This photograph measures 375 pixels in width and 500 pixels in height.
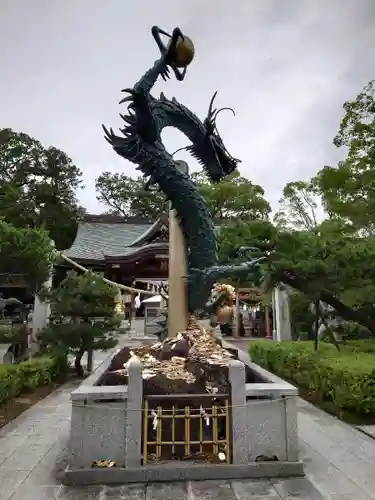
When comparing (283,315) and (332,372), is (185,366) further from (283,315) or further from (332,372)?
(283,315)

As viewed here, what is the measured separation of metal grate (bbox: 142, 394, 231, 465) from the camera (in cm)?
376

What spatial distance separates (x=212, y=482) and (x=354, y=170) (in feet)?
25.0

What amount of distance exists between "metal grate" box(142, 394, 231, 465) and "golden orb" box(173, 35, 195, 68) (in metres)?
3.64

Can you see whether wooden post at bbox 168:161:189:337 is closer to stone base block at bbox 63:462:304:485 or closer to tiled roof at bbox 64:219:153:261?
stone base block at bbox 63:462:304:485

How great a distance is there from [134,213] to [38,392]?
30.9 meters

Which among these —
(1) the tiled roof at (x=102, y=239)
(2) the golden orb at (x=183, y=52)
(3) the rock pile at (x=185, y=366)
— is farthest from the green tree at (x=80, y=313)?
(1) the tiled roof at (x=102, y=239)

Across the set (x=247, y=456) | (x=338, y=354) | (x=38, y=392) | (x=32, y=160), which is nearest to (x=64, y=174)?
(x=32, y=160)

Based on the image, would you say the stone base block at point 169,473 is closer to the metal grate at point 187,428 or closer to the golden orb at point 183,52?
the metal grate at point 187,428

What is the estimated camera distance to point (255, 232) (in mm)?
8102

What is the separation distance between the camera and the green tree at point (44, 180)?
29.2 m

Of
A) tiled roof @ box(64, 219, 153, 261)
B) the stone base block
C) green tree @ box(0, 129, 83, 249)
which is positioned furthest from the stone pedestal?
green tree @ box(0, 129, 83, 249)

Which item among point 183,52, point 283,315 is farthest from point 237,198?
point 183,52

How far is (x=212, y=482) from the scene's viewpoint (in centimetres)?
354

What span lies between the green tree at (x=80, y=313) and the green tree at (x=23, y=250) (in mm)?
1858
